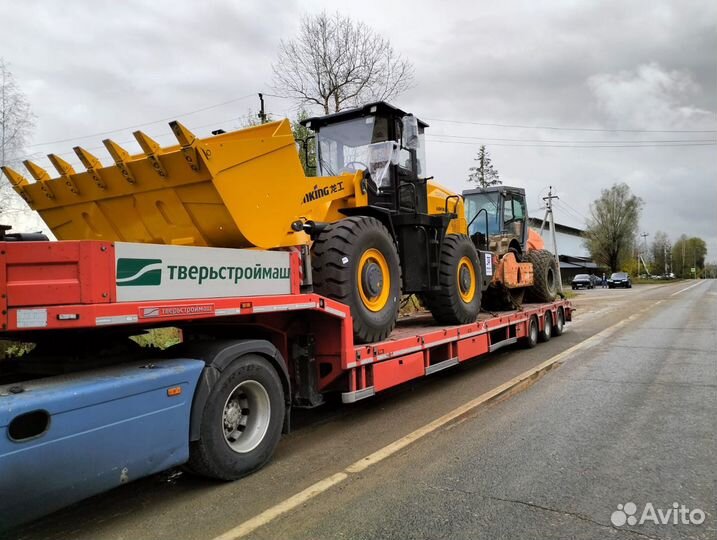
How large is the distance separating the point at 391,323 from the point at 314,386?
59.8 inches

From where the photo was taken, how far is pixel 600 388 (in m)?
7.26

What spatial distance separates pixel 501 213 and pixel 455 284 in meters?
5.62

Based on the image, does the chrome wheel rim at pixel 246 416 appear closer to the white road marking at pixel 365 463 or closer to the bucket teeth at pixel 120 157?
the white road marking at pixel 365 463

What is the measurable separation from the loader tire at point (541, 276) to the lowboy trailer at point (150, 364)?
28.2ft

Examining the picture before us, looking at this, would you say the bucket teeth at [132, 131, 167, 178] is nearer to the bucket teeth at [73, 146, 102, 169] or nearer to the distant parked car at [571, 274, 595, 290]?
the bucket teeth at [73, 146, 102, 169]

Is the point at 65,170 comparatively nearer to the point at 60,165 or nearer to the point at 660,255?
the point at 60,165

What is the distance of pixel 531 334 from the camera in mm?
11352

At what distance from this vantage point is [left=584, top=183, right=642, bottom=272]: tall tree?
77.6 meters

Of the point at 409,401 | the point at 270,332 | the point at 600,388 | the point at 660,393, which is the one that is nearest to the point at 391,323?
the point at 409,401

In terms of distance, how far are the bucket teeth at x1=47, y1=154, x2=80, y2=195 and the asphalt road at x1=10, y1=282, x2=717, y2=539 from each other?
9.31 feet

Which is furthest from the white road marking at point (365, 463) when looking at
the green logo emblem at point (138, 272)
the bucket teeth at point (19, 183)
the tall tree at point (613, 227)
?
the tall tree at point (613, 227)

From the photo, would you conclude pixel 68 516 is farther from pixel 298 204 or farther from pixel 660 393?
pixel 660 393

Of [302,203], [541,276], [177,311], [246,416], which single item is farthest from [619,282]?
[177,311]

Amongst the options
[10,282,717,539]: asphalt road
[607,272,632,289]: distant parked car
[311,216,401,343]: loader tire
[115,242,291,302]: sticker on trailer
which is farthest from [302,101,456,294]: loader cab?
[607,272,632,289]: distant parked car
